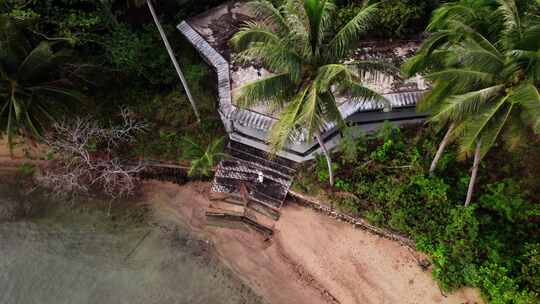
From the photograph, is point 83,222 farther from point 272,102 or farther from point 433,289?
point 433,289

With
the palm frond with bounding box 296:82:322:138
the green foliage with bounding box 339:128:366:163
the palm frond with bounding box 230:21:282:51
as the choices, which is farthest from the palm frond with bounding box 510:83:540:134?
the green foliage with bounding box 339:128:366:163

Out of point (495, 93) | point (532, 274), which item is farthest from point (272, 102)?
point (532, 274)

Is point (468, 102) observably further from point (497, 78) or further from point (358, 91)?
point (358, 91)

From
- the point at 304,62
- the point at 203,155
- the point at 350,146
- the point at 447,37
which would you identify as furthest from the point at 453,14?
the point at 203,155

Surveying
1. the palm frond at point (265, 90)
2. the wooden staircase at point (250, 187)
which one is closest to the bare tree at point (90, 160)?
the wooden staircase at point (250, 187)

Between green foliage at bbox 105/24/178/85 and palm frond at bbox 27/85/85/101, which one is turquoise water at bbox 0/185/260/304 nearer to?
palm frond at bbox 27/85/85/101

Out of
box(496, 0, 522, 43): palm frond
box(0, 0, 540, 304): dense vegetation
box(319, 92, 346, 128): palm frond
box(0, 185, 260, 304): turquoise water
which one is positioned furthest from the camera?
box(0, 185, 260, 304): turquoise water
